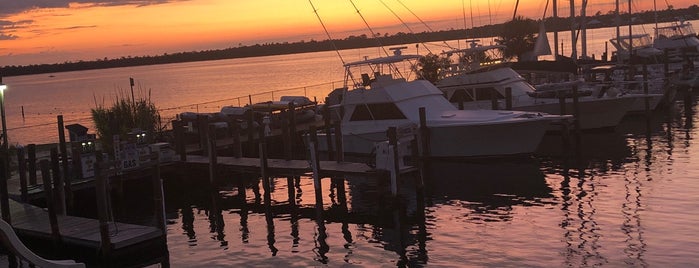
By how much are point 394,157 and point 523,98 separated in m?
14.3

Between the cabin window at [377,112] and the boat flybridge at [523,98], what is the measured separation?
6221mm

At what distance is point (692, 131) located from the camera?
32.2 m

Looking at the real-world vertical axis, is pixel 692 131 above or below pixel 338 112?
below

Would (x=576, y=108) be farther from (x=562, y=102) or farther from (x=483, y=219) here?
(x=483, y=219)

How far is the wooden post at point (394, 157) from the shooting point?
20.1 meters

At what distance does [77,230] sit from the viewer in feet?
58.5

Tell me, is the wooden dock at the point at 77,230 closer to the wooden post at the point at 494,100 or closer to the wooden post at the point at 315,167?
the wooden post at the point at 315,167

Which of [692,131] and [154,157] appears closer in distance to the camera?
[154,157]

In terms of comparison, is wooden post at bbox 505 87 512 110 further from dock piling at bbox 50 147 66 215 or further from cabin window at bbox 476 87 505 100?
dock piling at bbox 50 147 66 215

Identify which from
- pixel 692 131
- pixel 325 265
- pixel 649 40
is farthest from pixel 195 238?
pixel 649 40

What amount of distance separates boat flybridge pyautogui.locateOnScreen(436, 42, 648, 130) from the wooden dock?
18.7 m

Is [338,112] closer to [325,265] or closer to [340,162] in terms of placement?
[340,162]

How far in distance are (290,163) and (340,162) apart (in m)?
1.76

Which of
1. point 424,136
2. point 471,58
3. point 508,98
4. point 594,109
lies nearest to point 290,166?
point 424,136
